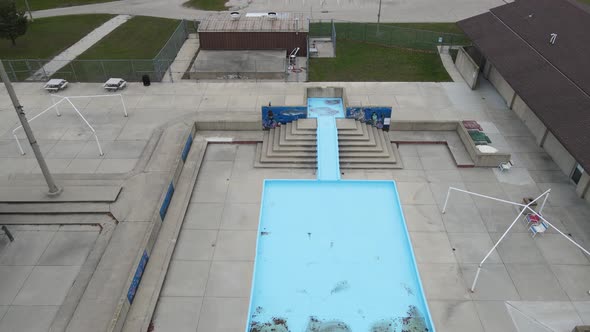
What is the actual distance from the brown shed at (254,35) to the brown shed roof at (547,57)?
14.1 m

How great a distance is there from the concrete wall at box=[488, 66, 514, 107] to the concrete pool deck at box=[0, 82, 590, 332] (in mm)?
773

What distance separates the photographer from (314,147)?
24.4m

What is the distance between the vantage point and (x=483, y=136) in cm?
2492

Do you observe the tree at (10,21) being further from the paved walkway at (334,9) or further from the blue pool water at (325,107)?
the blue pool water at (325,107)

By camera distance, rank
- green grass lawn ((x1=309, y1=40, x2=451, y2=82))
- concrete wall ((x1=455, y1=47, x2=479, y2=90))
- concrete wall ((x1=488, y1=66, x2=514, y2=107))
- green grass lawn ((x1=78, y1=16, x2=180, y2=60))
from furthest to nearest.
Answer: green grass lawn ((x1=78, y1=16, x2=180, y2=60)) → green grass lawn ((x1=309, y1=40, x2=451, y2=82)) → concrete wall ((x1=455, y1=47, x2=479, y2=90)) → concrete wall ((x1=488, y1=66, x2=514, y2=107))

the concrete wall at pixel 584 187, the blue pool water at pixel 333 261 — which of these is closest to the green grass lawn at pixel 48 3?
the blue pool water at pixel 333 261

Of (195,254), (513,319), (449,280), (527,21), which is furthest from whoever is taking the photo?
(527,21)

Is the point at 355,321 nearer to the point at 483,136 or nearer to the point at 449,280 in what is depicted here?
the point at 449,280

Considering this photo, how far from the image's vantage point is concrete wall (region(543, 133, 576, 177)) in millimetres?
22078

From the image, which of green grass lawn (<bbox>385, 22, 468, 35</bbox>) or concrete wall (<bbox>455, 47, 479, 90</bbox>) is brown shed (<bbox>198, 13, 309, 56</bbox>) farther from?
green grass lawn (<bbox>385, 22, 468, 35</bbox>)

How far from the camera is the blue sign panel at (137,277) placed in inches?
625

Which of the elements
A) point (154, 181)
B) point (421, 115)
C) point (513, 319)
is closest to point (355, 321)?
point (513, 319)

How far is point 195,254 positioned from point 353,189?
881 cm

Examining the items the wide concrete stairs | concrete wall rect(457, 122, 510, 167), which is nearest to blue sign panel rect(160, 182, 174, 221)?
the wide concrete stairs
